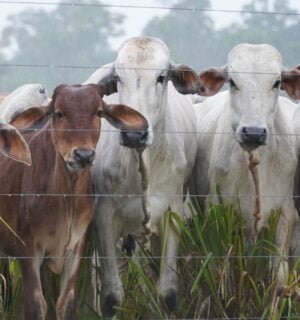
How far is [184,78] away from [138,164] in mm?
629

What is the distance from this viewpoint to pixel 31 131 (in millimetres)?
8930

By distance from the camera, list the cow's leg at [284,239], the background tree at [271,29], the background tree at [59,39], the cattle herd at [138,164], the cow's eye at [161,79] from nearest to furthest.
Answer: the cattle herd at [138,164]
the cow's eye at [161,79]
the cow's leg at [284,239]
the background tree at [271,29]
the background tree at [59,39]

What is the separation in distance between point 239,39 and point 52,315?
2.90 metres

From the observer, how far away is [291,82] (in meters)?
9.16

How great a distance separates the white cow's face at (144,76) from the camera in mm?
8734

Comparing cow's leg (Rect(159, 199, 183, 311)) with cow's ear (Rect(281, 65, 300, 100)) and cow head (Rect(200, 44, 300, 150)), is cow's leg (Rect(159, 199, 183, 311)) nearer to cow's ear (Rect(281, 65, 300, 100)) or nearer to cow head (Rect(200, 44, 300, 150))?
cow head (Rect(200, 44, 300, 150))

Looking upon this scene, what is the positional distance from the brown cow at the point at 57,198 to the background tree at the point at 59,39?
72.4 inches

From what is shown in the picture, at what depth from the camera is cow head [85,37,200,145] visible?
874cm

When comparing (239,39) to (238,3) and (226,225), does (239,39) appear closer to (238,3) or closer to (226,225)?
(238,3)

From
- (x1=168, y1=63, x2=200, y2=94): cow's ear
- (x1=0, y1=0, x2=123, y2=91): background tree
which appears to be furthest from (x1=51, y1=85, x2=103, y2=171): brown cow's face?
(x1=0, y1=0, x2=123, y2=91): background tree

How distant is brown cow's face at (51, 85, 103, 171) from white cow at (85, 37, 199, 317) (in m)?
0.51

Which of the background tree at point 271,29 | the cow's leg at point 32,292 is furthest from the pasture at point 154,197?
the background tree at point 271,29

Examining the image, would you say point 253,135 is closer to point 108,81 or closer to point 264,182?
point 264,182

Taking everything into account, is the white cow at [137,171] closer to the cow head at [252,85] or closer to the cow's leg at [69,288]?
the cow head at [252,85]
